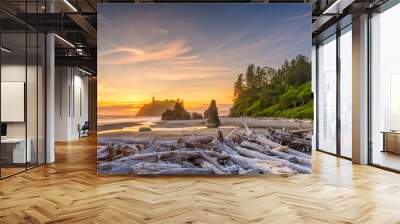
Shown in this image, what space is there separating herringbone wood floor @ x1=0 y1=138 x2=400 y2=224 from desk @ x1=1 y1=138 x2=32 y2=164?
0.37m

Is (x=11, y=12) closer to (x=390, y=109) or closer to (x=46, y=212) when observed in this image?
(x=46, y=212)

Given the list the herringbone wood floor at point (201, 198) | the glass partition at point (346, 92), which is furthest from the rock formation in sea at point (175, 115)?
the glass partition at point (346, 92)

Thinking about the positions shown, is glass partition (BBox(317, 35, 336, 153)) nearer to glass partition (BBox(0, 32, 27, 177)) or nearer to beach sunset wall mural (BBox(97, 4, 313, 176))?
beach sunset wall mural (BBox(97, 4, 313, 176))

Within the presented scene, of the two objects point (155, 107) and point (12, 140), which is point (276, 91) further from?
point (12, 140)

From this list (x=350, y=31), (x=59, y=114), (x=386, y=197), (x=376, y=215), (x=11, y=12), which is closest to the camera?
(x=376, y=215)

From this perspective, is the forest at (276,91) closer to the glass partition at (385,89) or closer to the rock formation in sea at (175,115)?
the rock formation in sea at (175,115)

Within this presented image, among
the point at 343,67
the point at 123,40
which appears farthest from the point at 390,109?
the point at 123,40

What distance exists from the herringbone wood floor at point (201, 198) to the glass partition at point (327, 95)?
3.34m

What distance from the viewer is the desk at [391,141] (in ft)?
23.7

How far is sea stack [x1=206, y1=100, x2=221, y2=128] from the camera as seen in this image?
686cm

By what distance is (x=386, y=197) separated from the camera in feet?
16.6

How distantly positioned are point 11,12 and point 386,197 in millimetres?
6557

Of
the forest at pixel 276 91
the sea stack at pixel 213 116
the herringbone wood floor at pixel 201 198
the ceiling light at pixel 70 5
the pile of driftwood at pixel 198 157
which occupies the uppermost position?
the ceiling light at pixel 70 5

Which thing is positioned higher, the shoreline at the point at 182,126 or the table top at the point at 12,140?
the shoreline at the point at 182,126
